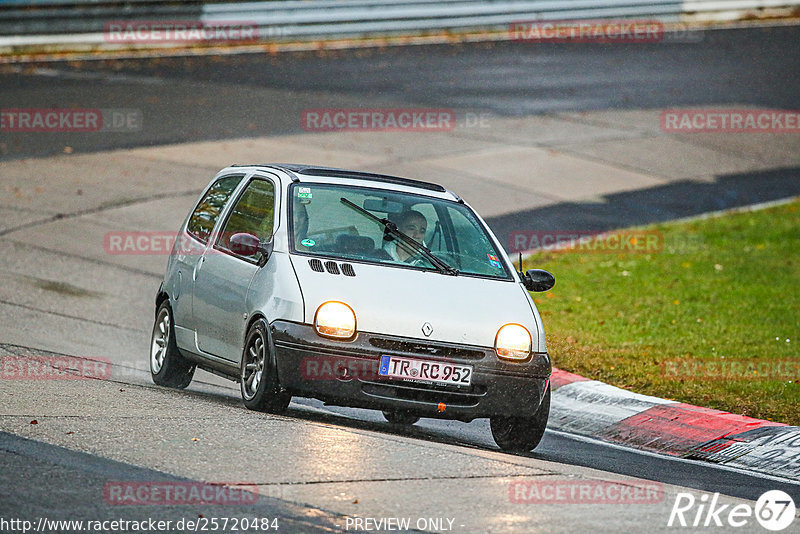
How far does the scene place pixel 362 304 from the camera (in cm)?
796

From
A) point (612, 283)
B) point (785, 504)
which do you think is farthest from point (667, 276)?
point (785, 504)

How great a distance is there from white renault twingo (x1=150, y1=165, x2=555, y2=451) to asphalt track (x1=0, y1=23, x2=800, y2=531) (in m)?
9.49

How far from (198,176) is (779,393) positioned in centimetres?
1047

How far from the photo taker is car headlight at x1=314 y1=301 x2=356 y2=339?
25.8 ft

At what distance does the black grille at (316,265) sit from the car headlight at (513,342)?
116 centimetres

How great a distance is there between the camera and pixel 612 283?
46.6ft

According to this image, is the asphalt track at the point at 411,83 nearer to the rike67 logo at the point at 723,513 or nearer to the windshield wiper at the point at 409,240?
the windshield wiper at the point at 409,240

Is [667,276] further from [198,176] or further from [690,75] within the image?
[690,75]

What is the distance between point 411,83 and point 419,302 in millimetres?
18237
